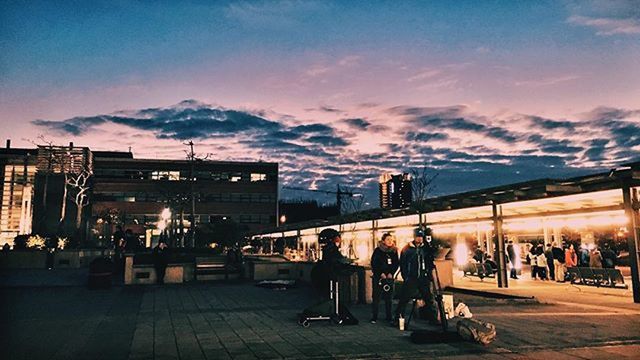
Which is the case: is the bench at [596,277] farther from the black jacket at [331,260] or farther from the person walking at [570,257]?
the black jacket at [331,260]

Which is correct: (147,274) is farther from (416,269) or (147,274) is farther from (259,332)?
(416,269)

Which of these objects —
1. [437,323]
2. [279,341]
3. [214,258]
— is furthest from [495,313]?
[214,258]

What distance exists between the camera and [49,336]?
7359 millimetres

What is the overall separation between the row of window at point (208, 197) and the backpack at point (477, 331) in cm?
6552

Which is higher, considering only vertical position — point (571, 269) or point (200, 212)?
point (200, 212)

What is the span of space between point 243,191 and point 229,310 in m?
64.5

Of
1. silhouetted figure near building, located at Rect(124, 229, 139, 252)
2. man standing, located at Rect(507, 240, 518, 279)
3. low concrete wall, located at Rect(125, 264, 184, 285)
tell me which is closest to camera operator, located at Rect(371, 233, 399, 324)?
low concrete wall, located at Rect(125, 264, 184, 285)

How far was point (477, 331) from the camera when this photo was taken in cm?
681

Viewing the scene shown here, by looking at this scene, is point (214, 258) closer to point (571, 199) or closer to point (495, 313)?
point (495, 313)

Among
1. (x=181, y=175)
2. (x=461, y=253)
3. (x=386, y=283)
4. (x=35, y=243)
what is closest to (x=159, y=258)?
(x=386, y=283)

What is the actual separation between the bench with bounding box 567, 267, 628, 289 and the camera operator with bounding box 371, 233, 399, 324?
36.2 feet

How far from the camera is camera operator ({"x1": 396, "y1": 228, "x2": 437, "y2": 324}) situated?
8.12 meters

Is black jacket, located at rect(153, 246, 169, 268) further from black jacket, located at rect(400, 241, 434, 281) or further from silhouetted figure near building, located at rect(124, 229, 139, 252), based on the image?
black jacket, located at rect(400, 241, 434, 281)

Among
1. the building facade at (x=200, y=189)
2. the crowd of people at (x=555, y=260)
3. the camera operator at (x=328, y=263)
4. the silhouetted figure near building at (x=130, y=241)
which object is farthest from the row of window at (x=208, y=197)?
the camera operator at (x=328, y=263)
